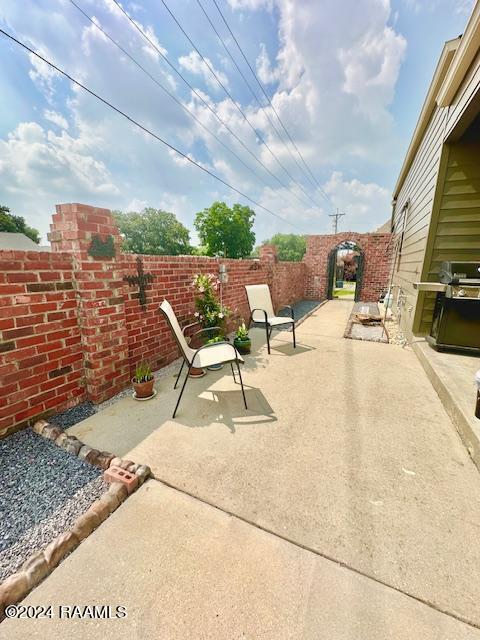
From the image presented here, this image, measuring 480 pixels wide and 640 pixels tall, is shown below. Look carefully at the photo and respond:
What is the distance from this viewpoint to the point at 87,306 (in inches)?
82.3

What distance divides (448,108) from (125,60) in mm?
5526

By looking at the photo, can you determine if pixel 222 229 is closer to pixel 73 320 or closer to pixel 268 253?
pixel 268 253

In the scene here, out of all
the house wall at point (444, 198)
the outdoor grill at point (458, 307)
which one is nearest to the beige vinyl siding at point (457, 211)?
the house wall at point (444, 198)

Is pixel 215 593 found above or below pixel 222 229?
below

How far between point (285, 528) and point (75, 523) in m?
1.01

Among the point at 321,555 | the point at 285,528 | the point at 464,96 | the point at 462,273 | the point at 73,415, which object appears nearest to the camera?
the point at 321,555

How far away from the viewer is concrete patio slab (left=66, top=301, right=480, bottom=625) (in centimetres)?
109

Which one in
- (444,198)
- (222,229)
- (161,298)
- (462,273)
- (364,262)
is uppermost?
(222,229)

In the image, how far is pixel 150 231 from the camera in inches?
909

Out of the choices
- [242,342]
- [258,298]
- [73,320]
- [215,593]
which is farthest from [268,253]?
[215,593]

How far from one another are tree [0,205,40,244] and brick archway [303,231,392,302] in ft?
86.8

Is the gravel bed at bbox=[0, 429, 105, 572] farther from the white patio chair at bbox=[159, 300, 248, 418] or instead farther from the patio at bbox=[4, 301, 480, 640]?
the white patio chair at bbox=[159, 300, 248, 418]

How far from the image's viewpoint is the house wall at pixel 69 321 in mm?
1739

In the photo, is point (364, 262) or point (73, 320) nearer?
point (73, 320)
